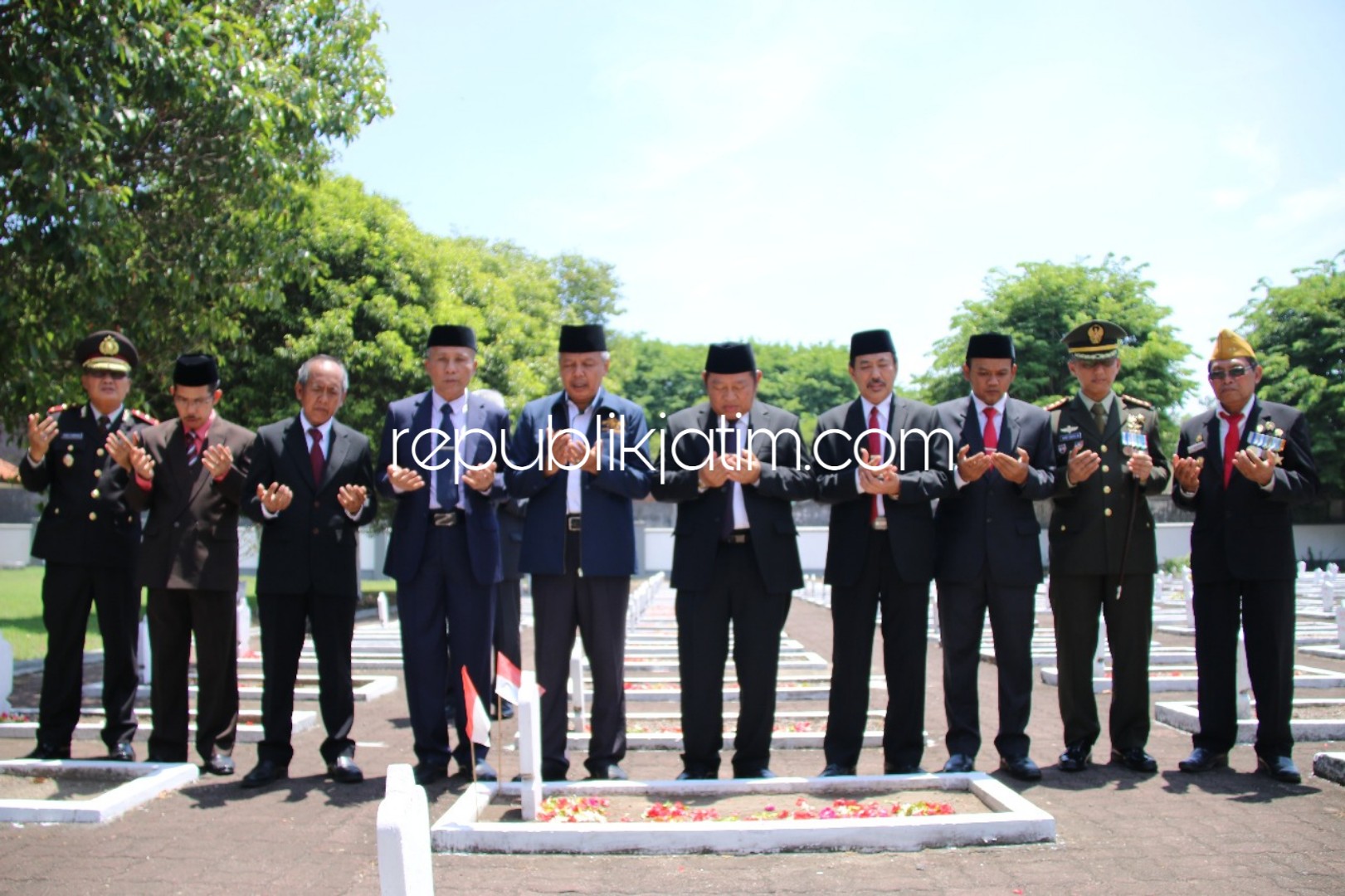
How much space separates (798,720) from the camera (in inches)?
347

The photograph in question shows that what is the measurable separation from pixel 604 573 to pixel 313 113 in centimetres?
696

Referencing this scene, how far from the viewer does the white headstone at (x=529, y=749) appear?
530cm

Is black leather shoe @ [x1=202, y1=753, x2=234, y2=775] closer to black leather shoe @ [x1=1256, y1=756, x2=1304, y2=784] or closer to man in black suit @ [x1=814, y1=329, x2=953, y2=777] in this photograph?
man in black suit @ [x1=814, y1=329, x2=953, y2=777]

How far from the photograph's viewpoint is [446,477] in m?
6.57

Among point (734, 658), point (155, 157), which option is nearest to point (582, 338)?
point (734, 658)

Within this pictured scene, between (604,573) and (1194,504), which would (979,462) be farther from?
(604,573)

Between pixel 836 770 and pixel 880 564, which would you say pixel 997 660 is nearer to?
pixel 880 564

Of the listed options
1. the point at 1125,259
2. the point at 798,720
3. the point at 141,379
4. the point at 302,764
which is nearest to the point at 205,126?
the point at 141,379

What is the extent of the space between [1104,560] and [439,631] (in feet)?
12.6

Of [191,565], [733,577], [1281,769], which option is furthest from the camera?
[191,565]

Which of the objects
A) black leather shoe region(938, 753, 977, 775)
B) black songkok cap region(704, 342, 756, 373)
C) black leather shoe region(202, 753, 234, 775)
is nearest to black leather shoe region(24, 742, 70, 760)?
black leather shoe region(202, 753, 234, 775)

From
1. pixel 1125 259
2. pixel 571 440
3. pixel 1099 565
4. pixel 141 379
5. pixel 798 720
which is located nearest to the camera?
pixel 571 440

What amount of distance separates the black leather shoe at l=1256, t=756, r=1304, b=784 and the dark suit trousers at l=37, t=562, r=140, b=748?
6.54m

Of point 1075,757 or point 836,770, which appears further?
point 1075,757
